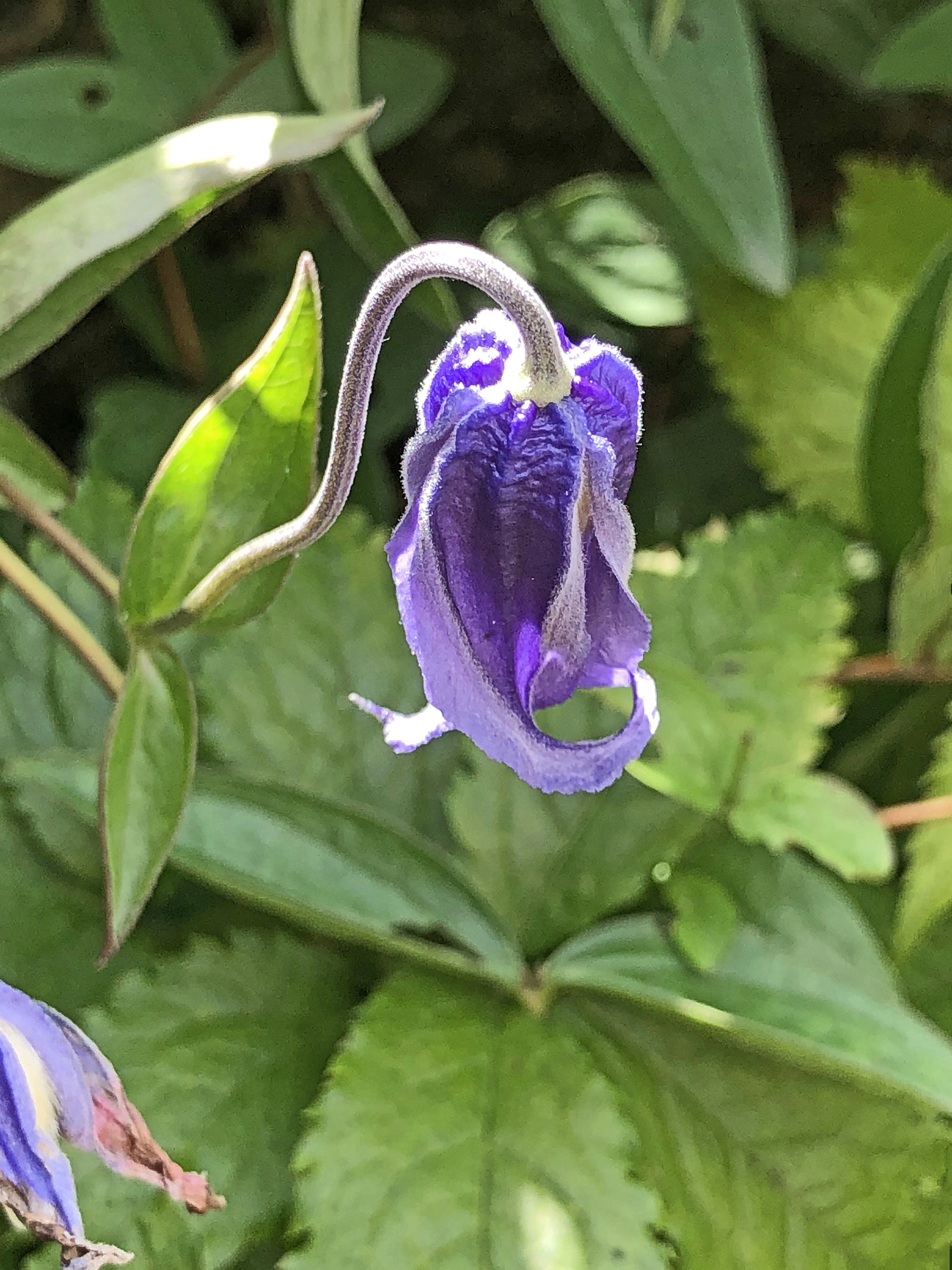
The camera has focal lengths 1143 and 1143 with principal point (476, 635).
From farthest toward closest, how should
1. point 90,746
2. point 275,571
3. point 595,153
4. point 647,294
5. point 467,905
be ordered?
point 595,153
point 647,294
point 90,746
point 467,905
point 275,571

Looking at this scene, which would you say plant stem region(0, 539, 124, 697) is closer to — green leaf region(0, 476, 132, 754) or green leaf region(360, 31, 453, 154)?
green leaf region(0, 476, 132, 754)

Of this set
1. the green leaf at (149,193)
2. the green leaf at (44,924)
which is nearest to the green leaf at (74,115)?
the green leaf at (149,193)

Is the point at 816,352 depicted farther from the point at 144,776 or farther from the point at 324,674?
the point at 144,776

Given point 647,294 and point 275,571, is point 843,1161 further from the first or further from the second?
point 647,294

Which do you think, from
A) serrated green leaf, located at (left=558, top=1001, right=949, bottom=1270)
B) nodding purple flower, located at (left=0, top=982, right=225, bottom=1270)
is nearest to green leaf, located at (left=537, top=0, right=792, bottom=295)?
serrated green leaf, located at (left=558, top=1001, right=949, bottom=1270)

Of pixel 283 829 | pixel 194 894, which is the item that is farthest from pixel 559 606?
pixel 194 894

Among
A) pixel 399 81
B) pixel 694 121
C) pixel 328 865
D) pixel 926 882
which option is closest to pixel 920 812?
pixel 926 882

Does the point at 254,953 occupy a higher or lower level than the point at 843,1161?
higher
